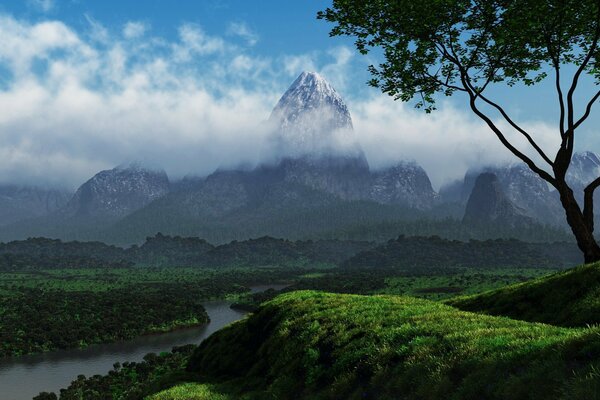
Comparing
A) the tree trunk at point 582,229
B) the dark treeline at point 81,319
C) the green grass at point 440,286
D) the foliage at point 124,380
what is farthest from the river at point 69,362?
the green grass at point 440,286

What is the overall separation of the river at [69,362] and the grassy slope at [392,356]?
50.4 meters

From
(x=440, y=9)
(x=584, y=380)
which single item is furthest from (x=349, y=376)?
(x=440, y=9)

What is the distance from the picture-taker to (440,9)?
30.6m

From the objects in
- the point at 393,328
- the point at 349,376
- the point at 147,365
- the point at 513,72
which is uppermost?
the point at 513,72

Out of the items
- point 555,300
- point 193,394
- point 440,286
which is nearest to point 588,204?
point 555,300

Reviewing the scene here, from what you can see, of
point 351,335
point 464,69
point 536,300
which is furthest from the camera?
point 464,69

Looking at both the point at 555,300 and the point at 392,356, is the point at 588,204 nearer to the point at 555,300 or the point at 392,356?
the point at 555,300

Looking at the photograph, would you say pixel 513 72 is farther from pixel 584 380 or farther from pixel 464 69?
pixel 584 380

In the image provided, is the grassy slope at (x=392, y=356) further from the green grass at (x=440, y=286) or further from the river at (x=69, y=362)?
the green grass at (x=440, y=286)

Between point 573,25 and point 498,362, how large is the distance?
27266mm

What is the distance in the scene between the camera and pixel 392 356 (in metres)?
17.4

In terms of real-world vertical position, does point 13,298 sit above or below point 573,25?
below

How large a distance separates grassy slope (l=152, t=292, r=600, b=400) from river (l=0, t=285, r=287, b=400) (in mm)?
50382

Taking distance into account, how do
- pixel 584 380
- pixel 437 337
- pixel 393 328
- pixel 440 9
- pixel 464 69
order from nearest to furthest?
1. pixel 584 380
2. pixel 437 337
3. pixel 393 328
4. pixel 440 9
5. pixel 464 69
